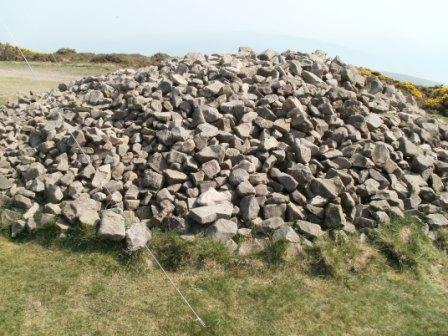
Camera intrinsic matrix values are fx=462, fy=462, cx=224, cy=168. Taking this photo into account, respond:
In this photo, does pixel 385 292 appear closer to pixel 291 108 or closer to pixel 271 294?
pixel 271 294

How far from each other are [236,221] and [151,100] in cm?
382

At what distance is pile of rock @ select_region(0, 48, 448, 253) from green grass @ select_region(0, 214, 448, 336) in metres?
0.40

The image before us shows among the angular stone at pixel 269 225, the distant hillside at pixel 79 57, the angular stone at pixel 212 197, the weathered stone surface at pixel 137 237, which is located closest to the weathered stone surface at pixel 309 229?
the angular stone at pixel 269 225

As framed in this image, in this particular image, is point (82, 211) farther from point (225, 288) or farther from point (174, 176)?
point (225, 288)

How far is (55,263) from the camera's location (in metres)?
7.27

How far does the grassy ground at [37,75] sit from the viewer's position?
20656 mm

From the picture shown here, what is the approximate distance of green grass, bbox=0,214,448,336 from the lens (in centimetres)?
623

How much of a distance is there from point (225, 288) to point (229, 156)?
285 cm

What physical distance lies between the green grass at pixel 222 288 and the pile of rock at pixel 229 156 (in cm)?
40

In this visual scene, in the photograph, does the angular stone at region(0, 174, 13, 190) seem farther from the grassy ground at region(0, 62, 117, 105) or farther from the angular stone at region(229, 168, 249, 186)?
the grassy ground at region(0, 62, 117, 105)

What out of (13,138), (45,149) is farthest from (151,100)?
(13,138)

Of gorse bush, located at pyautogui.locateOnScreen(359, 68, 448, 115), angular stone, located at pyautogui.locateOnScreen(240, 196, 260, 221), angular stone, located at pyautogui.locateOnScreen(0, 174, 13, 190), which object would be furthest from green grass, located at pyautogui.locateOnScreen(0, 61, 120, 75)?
angular stone, located at pyautogui.locateOnScreen(240, 196, 260, 221)

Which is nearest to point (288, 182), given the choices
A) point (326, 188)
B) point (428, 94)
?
point (326, 188)

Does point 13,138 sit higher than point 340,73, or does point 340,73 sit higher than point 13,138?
point 340,73
